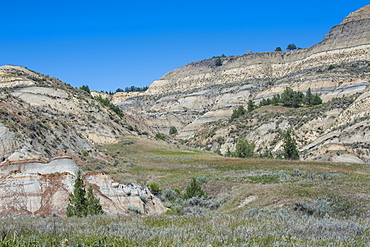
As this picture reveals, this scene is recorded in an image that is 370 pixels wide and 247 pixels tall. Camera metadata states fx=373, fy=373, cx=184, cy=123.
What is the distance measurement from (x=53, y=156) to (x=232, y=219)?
102ft

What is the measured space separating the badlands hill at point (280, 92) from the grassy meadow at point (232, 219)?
98.2 feet

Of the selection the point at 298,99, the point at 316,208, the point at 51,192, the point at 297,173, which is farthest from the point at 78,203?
the point at 298,99

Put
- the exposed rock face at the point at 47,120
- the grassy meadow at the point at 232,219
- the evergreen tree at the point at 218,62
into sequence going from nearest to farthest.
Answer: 1. the grassy meadow at the point at 232,219
2. the exposed rock face at the point at 47,120
3. the evergreen tree at the point at 218,62

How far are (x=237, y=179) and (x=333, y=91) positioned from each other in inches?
3277

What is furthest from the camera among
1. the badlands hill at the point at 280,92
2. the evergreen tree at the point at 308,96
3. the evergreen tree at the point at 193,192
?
the evergreen tree at the point at 308,96

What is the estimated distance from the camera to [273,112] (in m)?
100

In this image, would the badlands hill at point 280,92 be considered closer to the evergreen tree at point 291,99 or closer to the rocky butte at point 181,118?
the rocky butte at point 181,118

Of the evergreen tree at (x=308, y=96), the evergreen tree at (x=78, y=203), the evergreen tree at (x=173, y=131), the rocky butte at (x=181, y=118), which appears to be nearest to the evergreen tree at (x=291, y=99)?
the evergreen tree at (x=308, y=96)

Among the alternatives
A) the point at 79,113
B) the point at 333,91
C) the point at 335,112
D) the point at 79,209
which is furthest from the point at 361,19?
the point at 79,209

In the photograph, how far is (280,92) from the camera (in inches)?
4840

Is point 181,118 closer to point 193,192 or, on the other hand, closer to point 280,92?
point 280,92

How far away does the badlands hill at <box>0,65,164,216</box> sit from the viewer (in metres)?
21.3

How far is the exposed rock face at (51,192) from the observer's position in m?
20.7

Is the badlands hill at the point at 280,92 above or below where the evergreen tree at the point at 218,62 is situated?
below
